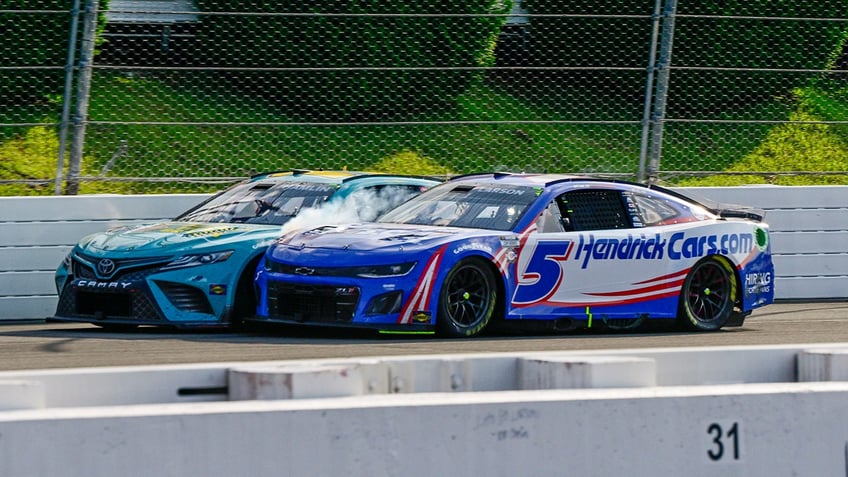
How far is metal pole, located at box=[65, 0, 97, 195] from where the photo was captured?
1186cm

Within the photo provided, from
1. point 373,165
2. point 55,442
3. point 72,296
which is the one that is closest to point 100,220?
point 72,296

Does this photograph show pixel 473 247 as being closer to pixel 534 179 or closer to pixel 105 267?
pixel 534 179

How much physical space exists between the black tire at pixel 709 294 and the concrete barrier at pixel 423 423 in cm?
497

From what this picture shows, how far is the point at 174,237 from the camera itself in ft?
32.3

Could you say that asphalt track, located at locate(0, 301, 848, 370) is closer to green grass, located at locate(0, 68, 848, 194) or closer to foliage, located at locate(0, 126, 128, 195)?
foliage, located at locate(0, 126, 128, 195)

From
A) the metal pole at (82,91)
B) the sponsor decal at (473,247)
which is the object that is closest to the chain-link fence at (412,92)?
the metal pole at (82,91)

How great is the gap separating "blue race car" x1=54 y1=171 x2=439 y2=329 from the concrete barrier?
14.2 ft

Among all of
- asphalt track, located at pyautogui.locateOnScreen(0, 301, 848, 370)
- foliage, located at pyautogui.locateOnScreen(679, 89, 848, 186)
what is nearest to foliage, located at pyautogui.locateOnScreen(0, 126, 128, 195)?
asphalt track, located at pyautogui.locateOnScreen(0, 301, 848, 370)

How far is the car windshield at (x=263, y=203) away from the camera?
34.2 feet

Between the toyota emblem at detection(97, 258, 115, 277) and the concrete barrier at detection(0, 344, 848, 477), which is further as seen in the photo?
the toyota emblem at detection(97, 258, 115, 277)

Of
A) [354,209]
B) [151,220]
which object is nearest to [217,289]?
[354,209]

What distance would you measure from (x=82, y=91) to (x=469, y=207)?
12.9 feet

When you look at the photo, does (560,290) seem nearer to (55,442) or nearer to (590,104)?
(590,104)

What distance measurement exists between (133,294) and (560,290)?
2973 millimetres
